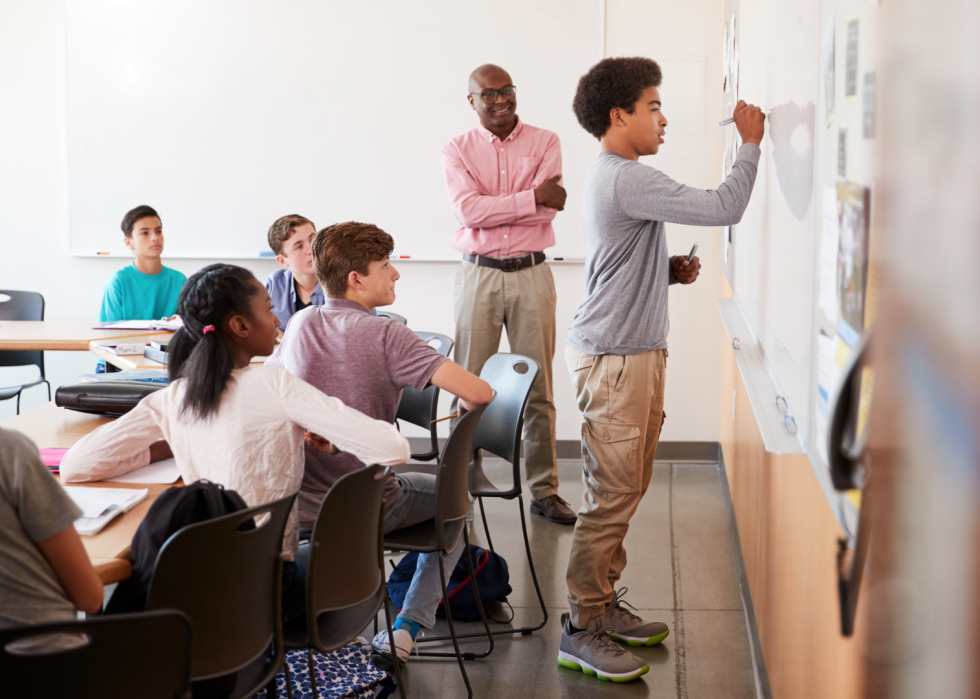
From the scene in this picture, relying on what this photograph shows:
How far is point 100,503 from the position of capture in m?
1.77

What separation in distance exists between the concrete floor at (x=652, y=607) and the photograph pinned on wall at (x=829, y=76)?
1696 mm

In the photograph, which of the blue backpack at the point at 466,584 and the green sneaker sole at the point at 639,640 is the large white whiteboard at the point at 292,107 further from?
the green sneaker sole at the point at 639,640

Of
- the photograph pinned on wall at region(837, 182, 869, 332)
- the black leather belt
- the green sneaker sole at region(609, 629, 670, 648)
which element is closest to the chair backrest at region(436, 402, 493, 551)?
the green sneaker sole at region(609, 629, 670, 648)

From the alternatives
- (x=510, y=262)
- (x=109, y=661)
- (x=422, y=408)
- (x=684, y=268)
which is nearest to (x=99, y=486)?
(x=109, y=661)

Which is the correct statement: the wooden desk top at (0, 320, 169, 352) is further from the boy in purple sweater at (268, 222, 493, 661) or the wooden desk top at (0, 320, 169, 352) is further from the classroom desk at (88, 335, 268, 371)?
the boy in purple sweater at (268, 222, 493, 661)

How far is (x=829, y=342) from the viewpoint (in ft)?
4.24

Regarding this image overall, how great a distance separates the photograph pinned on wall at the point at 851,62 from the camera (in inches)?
44.4

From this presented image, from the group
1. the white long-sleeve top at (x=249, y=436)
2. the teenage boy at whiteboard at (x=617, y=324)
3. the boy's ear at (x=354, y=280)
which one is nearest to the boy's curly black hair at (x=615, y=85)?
the teenage boy at whiteboard at (x=617, y=324)

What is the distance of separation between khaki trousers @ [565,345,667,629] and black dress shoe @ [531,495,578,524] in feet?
4.00

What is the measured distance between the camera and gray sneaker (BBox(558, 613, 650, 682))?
2.46 m

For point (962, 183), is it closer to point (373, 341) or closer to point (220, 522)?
point (220, 522)

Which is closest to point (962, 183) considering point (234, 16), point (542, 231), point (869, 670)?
point (869, 670)

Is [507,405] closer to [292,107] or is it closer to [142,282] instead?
[142,282]

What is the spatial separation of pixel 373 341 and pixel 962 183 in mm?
1647
